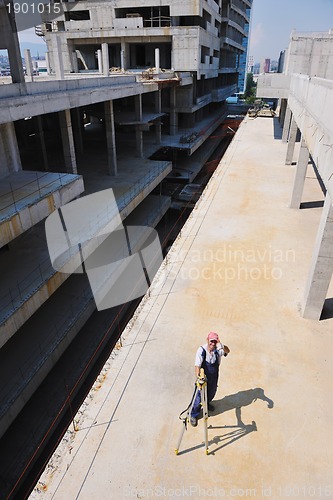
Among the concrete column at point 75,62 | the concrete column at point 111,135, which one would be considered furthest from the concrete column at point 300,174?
the concrete column at point 75,62

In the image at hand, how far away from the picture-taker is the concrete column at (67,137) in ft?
51.1

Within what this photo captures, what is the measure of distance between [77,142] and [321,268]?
70.5 feet

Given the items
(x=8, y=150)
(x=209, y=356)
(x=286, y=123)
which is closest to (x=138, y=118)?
(x=286, y=123)

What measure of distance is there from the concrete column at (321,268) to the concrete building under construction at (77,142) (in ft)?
24.7

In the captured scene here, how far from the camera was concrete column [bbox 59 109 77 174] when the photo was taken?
1556 centimetres

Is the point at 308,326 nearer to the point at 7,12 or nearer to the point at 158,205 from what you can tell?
the point at 7,12

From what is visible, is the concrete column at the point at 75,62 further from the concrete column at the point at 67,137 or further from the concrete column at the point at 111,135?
the concrete column at the point at 67,137

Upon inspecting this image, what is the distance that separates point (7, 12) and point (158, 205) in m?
13.3

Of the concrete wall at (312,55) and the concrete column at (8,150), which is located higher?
the concrete wall at (312,55)

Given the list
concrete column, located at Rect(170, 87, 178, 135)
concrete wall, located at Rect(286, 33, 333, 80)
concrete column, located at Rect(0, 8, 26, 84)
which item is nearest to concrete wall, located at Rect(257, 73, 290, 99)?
concrete wall, located at Rect(286, 33, 333, 80)

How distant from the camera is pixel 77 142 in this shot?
974 inches

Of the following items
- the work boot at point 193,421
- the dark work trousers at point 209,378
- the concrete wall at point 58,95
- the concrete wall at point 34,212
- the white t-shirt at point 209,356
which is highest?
the concrete wall at point 58,95

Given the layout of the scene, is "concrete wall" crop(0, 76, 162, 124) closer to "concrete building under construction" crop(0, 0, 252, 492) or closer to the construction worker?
"concrete building under construction" crop(0, 0, 252, 492)

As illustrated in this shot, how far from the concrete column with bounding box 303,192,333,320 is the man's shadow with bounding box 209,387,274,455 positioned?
2.59 m
